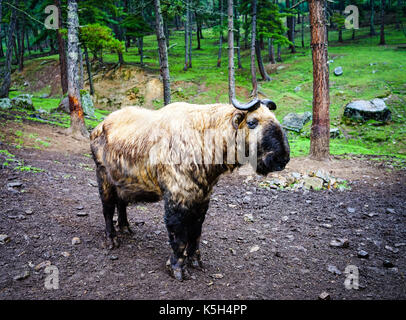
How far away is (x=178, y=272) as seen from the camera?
3.83 meters

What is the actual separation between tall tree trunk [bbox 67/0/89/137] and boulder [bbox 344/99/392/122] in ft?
43.7

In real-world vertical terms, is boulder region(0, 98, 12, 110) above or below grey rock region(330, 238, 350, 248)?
above

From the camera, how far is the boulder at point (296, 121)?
15289 mm

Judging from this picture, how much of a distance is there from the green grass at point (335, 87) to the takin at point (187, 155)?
7.53m

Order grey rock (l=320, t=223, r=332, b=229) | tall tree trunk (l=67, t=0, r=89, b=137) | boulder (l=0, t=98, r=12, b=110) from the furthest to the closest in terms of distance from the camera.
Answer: boulder (l=0, t=98, r=12, b=110)
tall tree trunk (l=67, t=0, r=89, b=137)
grey rock (l=320, t=223, r=332, b=229)

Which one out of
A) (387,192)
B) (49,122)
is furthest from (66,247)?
(49,122)

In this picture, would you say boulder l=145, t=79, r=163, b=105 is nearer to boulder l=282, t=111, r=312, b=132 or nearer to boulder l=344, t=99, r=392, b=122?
boulder l=282, t=111, r=312, b=132

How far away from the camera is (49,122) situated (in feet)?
43.1

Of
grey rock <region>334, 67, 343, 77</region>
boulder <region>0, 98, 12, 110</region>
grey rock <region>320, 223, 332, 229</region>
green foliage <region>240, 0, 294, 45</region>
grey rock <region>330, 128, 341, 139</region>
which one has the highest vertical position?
green foliage <region>240, 0, 294, 45</region>

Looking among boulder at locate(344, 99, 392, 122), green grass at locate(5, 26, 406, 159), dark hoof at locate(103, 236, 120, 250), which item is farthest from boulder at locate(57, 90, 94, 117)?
boulder at locate(344, 99, 392, 122)

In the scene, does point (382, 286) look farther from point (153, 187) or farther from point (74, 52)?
point (74, 52)

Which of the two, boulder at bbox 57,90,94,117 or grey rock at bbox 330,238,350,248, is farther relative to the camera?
boulder at bbox 57,90,94,117

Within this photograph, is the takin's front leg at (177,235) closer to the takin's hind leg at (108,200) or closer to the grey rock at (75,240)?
the takin's hind leg at (108,200)

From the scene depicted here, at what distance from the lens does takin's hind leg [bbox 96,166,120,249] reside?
4437mm
